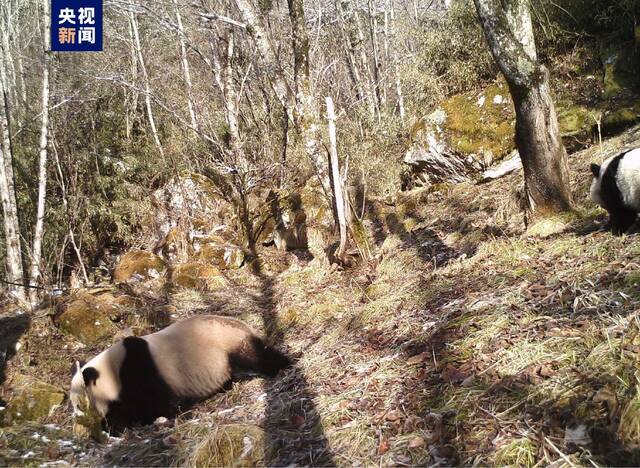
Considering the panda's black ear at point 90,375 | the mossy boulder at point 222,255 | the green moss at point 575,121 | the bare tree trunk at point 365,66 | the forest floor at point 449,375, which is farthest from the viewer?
the bare tree trunk at point 365,66

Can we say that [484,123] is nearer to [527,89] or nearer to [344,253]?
[344,253]

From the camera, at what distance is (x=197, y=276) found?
10.1 metres

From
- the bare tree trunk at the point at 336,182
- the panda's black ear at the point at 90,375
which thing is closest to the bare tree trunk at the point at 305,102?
the bare tree trunk at the point at 336,182

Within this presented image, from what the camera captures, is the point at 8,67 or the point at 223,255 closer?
the point at 223,255

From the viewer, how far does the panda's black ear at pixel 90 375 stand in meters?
4.86

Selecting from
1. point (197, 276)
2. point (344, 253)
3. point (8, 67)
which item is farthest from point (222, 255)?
point (8, 67)

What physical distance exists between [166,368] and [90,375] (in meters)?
0.75

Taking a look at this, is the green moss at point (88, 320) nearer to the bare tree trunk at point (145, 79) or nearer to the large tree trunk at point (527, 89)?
the large tree trunk at point (527, 89)

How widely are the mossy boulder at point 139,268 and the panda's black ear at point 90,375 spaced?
220 inches

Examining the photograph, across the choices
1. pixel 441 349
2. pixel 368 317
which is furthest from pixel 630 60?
pixel 441 349

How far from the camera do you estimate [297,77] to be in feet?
26.4

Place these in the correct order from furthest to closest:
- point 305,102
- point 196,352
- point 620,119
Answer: point 620,119 < point 305,102 < point 196,352

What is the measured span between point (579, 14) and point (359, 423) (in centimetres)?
1001

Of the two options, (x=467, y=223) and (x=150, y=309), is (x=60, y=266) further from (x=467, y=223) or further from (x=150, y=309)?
(x=467, y=223)
